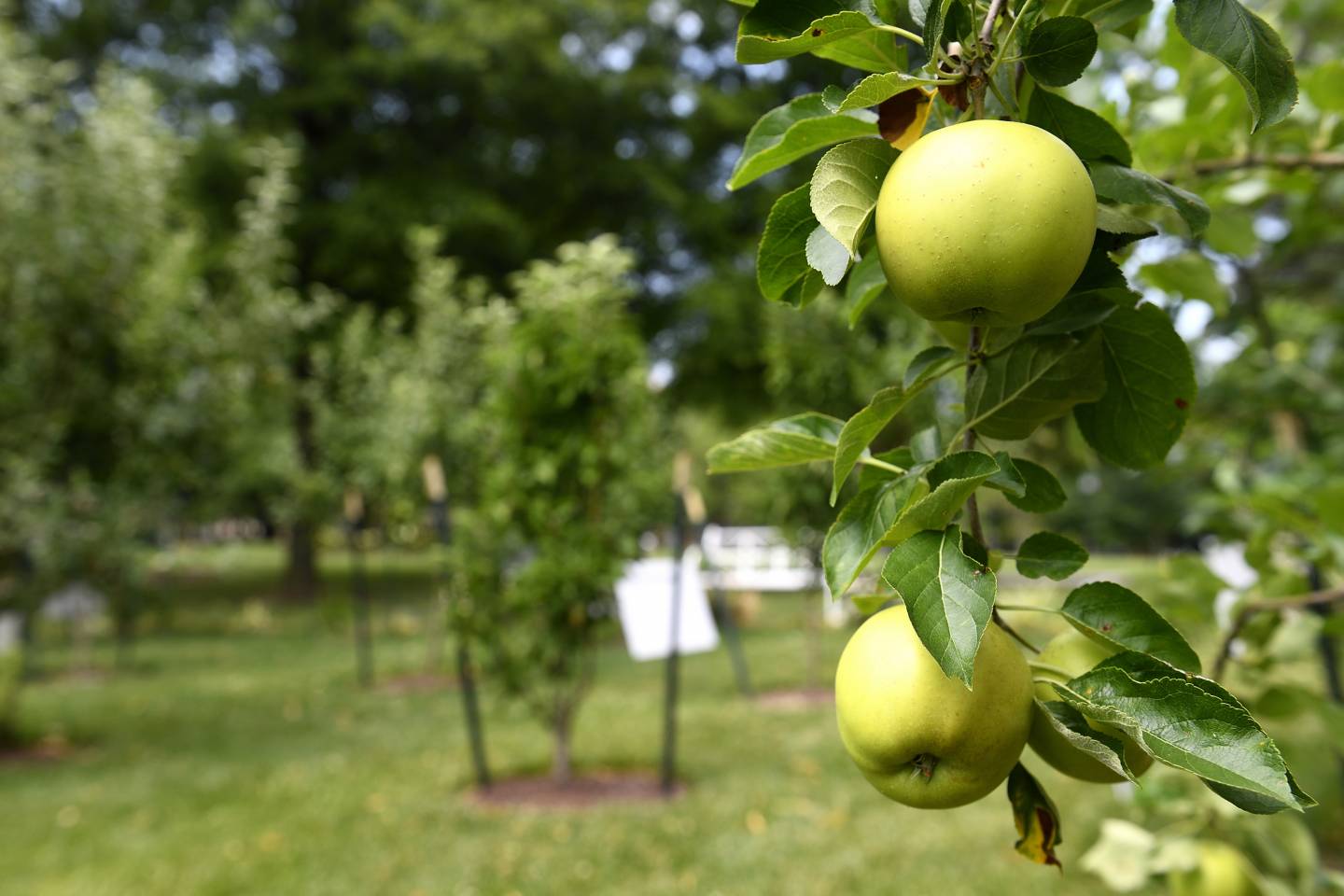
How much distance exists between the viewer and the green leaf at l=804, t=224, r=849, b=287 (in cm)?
60

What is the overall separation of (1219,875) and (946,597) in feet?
5.10

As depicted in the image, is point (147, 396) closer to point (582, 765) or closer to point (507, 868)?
point (582, 765)

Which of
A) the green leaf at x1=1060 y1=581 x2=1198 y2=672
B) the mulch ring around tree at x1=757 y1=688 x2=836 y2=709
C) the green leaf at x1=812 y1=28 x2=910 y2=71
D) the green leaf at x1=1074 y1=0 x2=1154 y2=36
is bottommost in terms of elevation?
the mulch ring around tree at x1=757 y1=688 x2=836 y2=709

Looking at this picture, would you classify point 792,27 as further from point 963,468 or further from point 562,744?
point 562,744

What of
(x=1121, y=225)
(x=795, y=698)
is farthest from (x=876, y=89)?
(x=795, y=698)

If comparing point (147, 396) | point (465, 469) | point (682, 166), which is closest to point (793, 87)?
point (682, 166)

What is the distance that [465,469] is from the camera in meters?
8.53

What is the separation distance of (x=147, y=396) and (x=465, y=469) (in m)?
3.05

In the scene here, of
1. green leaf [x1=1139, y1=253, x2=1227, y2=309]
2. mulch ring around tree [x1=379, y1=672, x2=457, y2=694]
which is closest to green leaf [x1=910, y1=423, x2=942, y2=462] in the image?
green leaf [x1=1139, y1=253, x2=1227, y2=309]

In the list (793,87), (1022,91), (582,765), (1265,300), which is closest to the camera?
(1022,91)

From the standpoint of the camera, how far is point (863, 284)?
2.73ft

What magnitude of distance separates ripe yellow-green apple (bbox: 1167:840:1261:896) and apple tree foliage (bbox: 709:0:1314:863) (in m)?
1.30

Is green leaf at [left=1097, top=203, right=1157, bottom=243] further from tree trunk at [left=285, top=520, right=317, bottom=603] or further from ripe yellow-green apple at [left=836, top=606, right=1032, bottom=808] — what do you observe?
tree trunk at [left=285, top=520, right=317, bottom=603]

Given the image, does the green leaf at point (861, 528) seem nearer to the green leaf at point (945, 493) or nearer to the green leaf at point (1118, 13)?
the green leaf at point (945, 493)
